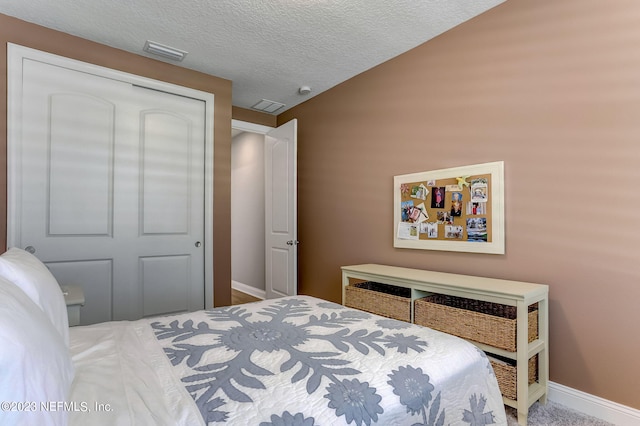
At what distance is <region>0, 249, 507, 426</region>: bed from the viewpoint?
0.73 m

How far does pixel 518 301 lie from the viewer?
172cm

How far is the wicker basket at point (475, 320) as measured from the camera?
1775 millimetres

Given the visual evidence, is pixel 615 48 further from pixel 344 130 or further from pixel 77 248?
pixel 77 248

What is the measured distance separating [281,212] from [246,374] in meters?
3.03

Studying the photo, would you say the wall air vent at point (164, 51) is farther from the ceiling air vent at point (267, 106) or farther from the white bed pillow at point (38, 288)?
the white bed pillow at point (38, 288)

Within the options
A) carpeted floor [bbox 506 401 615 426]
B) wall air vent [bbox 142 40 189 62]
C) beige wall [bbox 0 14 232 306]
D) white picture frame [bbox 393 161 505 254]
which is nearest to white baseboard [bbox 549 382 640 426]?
carpeted floor [bbox 506 401 615 426]

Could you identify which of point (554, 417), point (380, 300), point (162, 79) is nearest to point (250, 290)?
point (380, 300)

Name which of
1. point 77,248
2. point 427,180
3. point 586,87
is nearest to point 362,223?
point 427,180

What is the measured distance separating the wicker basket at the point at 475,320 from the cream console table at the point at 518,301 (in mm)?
35

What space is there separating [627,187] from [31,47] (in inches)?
156

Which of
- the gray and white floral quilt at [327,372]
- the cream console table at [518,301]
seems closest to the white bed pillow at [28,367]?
the gray and white floral quilt at [327,372]

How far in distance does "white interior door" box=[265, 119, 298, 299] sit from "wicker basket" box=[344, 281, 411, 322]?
46.9 inches

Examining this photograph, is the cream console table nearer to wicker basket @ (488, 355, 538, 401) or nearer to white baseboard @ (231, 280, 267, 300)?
wicker basket @ (488, 355, 538, 401)

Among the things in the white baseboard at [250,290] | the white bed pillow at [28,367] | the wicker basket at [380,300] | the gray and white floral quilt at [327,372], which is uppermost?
the white bed pillow at [28,367]
